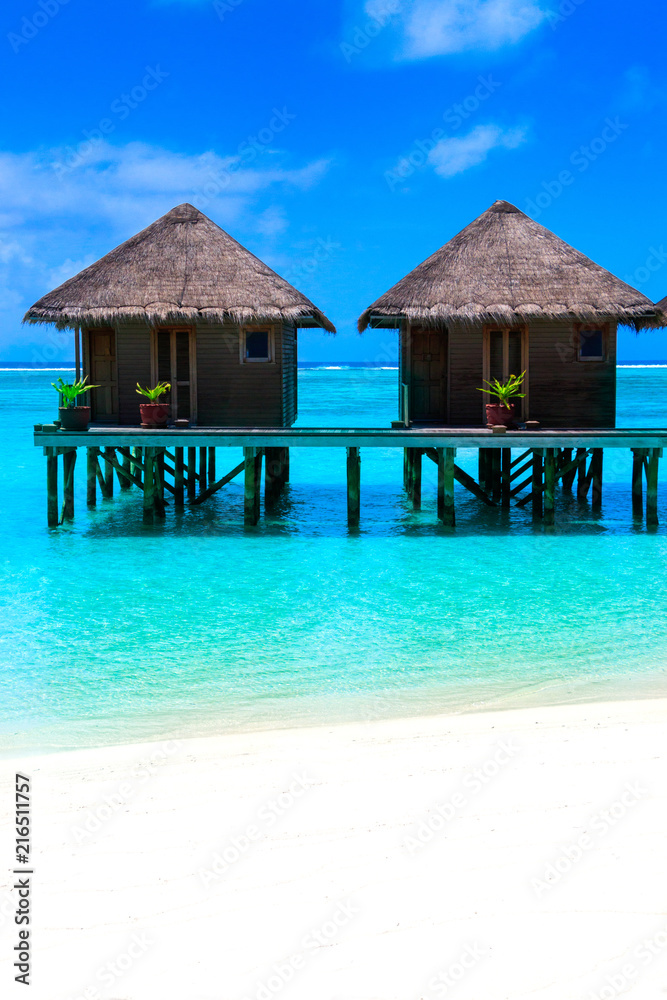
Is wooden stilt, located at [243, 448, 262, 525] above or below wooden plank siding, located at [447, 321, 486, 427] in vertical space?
below

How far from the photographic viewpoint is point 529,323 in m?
15.6

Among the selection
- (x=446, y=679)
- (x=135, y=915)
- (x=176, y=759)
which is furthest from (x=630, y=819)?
(x=446, y=679)

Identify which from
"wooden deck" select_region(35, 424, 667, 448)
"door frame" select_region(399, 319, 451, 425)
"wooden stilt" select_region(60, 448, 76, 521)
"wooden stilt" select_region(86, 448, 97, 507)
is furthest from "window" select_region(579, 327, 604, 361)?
"wooden stilt" select_region(86, 448, 97, 507)

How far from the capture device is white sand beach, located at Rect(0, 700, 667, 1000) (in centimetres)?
345

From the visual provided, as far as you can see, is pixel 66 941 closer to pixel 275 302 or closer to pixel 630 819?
pixel 630 819

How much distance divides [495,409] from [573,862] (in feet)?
36.6

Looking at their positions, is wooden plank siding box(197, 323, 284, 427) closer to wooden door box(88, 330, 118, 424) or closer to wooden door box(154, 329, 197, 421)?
wooden door box(154, 329, 197, 421)

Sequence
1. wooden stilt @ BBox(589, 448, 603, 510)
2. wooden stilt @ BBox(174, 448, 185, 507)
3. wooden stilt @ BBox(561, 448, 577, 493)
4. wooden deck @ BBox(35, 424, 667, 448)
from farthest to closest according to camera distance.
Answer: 1. wooden stilt @ BBox(561, 448, 577, 493)
2. wooden stilt @ BBox(174, 448, 185, 507)
3. wooden stilt @ BBox(589, 448, 603, 510)
4. wooden deck @ BBox(35, 424, 667, 448)

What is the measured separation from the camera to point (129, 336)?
1589 cm

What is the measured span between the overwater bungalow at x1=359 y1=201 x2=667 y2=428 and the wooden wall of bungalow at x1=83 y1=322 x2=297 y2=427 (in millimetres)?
2133

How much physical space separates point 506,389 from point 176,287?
18.3 ft

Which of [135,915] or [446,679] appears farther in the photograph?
[446,679]

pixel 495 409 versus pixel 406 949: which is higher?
pixel 495 409

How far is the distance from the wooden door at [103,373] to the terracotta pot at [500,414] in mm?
6314
